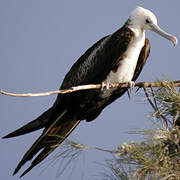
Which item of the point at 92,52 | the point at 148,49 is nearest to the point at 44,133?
the point at 92,52

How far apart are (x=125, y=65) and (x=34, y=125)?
1.64 ft

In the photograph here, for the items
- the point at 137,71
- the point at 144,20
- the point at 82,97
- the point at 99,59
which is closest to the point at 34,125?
the point at 82,97

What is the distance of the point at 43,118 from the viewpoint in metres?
1.96

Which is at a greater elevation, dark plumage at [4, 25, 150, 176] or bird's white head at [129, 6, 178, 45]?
bird's white head at [129, 6, 178, 45]

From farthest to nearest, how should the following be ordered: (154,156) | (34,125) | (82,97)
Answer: (82,97)
(34,125)
(154,156)

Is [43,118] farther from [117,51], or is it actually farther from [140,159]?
[140,159]

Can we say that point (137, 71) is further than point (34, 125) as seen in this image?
Yes

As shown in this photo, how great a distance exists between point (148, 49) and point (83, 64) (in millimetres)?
329

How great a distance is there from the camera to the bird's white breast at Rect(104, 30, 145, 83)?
6.31 ft

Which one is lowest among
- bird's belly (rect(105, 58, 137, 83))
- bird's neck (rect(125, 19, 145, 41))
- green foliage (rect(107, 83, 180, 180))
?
green foliage (rect(107, 83, 180, 180))

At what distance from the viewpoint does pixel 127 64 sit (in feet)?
6.33

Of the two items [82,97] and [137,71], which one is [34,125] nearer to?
[82,97]

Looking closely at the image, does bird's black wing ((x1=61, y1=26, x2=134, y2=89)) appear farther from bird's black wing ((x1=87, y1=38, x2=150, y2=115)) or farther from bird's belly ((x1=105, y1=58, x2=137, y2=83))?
bird's black wing ((x1=87, y1=38, x2=150, y2=115))

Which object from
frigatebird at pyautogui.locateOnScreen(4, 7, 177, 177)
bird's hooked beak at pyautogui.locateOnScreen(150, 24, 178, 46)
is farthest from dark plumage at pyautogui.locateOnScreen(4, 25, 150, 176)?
bird's hooked beak at pyautogui.locateOnScreen(150, 24, 178, 46)
